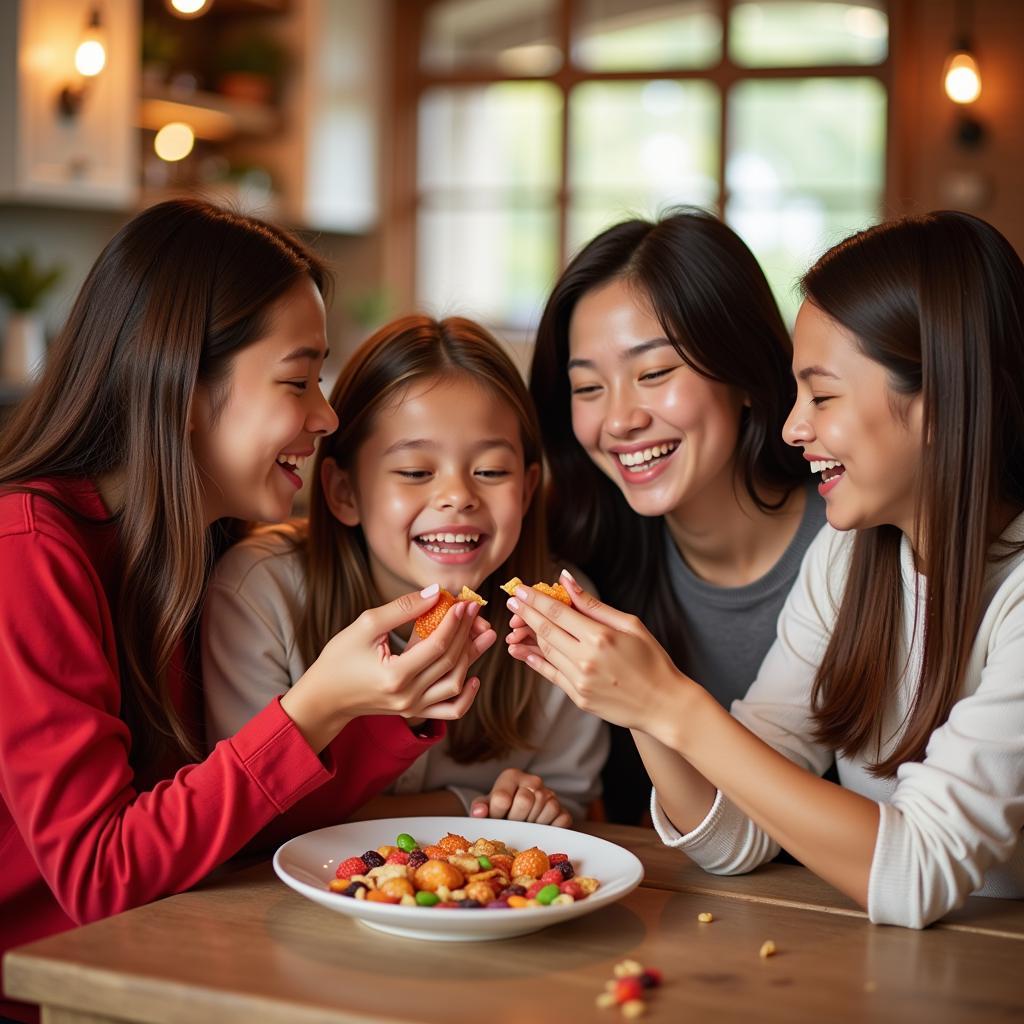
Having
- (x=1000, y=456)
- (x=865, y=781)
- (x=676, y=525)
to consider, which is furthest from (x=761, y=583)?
(x=1000, y=456)

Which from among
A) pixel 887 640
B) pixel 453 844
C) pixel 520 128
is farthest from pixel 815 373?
pixel 520 128

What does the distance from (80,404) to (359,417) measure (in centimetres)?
51

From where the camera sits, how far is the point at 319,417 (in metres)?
1.89

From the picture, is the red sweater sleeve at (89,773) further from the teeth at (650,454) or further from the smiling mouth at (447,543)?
the teeth at (650,454)

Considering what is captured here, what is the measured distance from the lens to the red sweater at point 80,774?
146 centimetres

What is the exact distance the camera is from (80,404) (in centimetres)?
171

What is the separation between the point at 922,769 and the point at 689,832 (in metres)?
0.30

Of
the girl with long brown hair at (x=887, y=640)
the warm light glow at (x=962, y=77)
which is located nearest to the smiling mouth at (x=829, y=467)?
the girl with long brown hair at (x=887, y=640)

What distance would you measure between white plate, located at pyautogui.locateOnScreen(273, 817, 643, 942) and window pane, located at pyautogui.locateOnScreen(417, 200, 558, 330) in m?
5.84

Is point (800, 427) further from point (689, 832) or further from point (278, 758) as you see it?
point (278, 758)

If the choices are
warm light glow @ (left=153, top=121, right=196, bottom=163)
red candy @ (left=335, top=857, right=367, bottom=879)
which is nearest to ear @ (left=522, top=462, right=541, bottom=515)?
red candy @ (left=335, top=857, right=367, bottom=879)

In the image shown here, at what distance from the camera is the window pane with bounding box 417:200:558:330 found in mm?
7391

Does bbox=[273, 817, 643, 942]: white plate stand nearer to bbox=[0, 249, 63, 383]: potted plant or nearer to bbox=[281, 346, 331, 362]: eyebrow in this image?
bbox=[281, 346, 331, 362]: eyebrow

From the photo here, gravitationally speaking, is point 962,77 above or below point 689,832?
above
